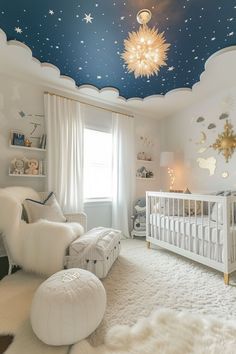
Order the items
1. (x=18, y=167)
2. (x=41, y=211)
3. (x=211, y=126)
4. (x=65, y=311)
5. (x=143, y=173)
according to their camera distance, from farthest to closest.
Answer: (x=143, y=173)
(x=211, y=126)
(x=18, y=167)
(x=41, y=211)
(x=65, y=311)

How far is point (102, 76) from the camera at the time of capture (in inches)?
109

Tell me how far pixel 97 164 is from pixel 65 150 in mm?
660

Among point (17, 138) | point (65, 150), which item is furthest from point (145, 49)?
point (17, 138)

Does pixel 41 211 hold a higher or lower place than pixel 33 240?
higher

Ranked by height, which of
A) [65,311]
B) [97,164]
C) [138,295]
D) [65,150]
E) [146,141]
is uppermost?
[146,141]

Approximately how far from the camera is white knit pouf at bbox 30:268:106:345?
43.5 inches

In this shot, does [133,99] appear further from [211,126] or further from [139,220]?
[139,220]

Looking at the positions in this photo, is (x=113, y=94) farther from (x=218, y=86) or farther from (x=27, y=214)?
(x=27, y=214)

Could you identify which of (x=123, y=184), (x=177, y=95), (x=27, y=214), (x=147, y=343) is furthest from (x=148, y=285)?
(x=177, y=95)

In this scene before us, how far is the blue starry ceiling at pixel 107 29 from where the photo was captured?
1.67 m

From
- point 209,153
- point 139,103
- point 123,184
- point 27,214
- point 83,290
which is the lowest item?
point 83,290

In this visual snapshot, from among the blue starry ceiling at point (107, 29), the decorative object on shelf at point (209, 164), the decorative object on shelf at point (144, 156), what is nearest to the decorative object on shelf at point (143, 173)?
the decorative object on shelf at point (144, 156)

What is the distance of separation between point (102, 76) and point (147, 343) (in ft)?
9.23

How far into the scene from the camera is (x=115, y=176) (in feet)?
11.6
